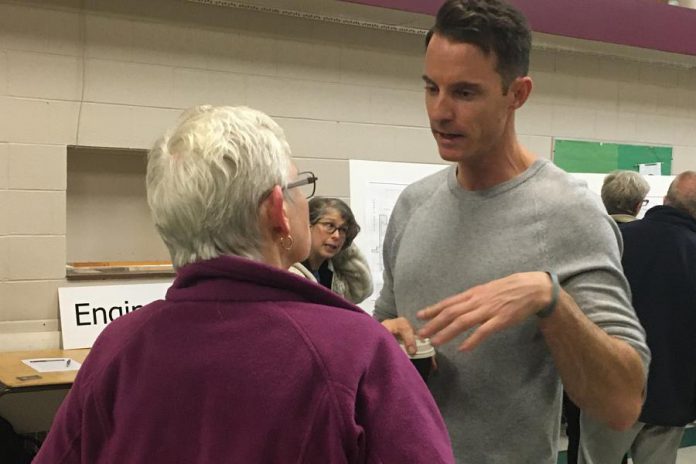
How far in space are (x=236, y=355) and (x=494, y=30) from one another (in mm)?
753

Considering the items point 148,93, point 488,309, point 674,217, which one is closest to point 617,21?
point 674,217

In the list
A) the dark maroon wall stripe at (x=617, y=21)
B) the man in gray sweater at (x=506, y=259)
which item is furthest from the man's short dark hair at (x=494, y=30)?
the dark maroon wall stripe at (x=617, y=21)

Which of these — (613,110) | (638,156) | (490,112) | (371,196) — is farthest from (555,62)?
(490,112)

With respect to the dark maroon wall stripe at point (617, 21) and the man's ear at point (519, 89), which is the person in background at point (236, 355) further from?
the dark maroon wall stripe at point (617, 21)

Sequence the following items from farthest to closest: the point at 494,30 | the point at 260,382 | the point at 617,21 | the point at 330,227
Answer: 1. the point at 617,21
2. the point at 330,227
3. the point at 494,30
4. the point at 260,382

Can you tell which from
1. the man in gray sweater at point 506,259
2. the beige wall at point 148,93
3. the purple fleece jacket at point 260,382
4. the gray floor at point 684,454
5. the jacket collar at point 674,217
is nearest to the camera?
the purple fleece jacket at point 260,382

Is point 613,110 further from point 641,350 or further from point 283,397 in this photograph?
point 283,397

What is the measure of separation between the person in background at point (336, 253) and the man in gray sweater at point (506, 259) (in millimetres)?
2311

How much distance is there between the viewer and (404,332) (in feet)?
4.46

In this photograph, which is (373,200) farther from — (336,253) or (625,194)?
(625,194)

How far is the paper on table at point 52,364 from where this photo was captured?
3.14 m

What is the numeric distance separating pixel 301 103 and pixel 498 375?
9.65 feet

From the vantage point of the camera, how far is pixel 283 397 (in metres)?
0.94

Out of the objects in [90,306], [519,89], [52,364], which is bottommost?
[52,364]
